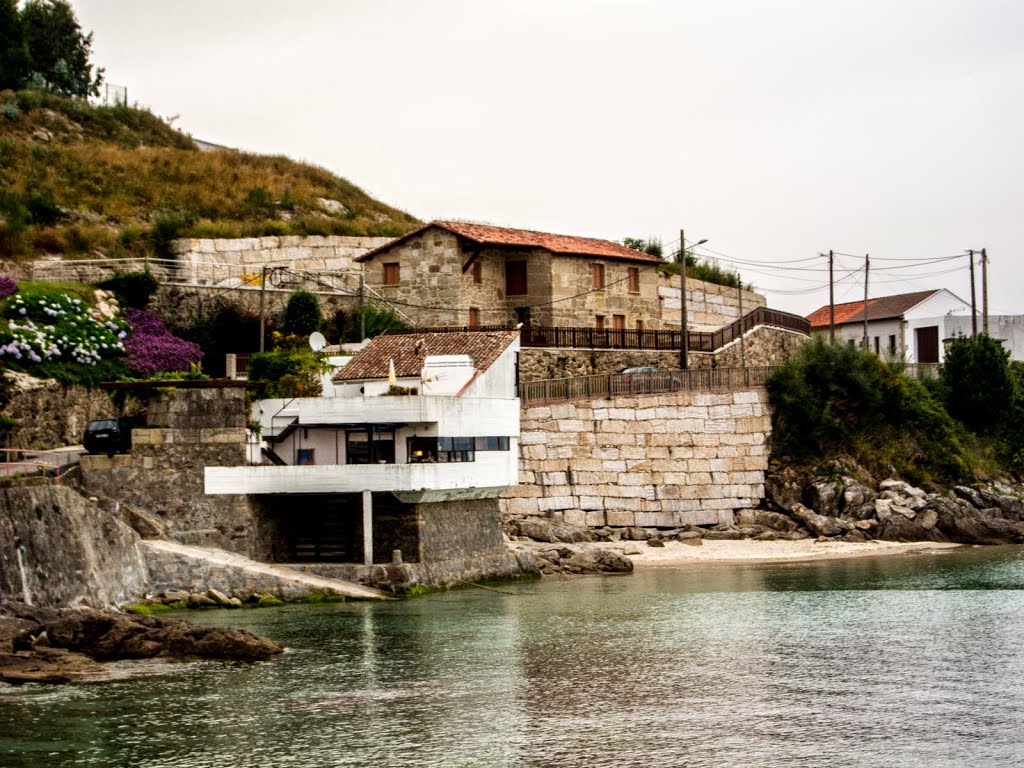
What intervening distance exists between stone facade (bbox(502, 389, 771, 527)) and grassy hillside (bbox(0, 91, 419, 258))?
1997 centimetres

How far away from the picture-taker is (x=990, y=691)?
33500 millimetres

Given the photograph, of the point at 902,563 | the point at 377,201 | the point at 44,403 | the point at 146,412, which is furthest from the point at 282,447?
the point at 377,201

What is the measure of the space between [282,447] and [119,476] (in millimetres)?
5149

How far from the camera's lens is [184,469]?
45.3 m

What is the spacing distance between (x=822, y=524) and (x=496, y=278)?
58.3ft

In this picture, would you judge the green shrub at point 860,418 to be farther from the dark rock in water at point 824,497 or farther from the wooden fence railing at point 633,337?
the wooden fence railing at point 633,337

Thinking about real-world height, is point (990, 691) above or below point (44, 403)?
below

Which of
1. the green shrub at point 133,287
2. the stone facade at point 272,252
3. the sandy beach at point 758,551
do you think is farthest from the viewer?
the stone facade at point 272,252

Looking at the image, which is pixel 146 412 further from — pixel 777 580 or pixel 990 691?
pixel 990 691

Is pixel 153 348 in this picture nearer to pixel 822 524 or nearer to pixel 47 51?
pixel 822 524

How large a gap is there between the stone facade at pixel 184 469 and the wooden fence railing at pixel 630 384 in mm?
16159

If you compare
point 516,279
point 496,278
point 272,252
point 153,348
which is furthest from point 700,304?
point 153,348

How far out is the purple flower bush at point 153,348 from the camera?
5816 cm

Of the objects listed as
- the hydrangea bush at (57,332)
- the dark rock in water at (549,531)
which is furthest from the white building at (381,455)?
the hydrangea bush at (57,332)
